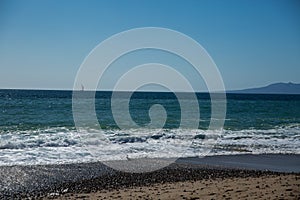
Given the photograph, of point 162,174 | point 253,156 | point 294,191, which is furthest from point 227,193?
point 253,156

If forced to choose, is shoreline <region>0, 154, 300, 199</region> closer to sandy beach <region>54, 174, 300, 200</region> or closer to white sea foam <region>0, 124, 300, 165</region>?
sandy beach <region>54, 174, 300, 200</region>

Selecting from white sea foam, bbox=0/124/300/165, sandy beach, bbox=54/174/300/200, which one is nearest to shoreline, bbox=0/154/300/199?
sandy beach, bbox=54/174/300/200

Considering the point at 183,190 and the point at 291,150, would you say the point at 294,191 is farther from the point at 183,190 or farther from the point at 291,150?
the point at 291,150

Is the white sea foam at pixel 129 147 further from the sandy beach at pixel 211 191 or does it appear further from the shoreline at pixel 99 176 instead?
the sandy beach at pixel 211 191

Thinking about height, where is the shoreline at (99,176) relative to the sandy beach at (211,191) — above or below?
below

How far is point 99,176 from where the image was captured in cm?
1124

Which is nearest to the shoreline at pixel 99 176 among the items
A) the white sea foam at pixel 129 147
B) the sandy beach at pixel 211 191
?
the sandy beach at pixel 211 191

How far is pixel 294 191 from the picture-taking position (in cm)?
786

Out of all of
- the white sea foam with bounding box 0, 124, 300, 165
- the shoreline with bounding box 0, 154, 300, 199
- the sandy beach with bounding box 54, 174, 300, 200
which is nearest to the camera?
the sandy beach with bounding box 54, 174, 300, 200

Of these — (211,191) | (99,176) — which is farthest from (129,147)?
(211,191)

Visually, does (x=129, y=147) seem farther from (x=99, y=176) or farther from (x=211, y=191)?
(x=211, y=191)

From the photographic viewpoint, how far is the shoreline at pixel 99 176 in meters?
9.55

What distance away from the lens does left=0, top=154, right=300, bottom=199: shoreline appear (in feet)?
31.3

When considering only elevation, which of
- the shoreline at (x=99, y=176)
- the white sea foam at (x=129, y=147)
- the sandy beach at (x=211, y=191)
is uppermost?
the sandy beach at (x=211, y=191)
